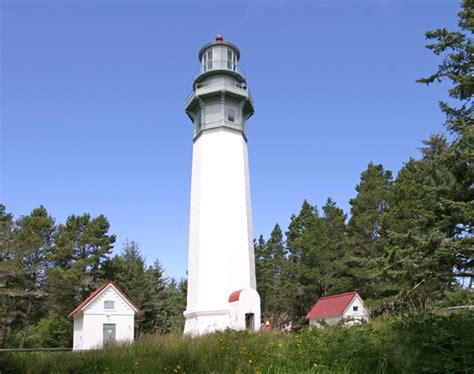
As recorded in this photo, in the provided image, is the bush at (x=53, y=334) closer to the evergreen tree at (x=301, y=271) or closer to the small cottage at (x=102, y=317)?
the small cottage at (x=102, y=317)

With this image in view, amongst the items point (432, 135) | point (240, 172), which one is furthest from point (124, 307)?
point (432, 135)

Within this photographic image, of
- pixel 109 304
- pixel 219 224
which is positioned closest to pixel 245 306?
pixel 219 224

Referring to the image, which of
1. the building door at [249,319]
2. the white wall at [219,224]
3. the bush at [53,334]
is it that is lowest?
the bush at [53,334]

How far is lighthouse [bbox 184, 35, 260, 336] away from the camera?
2142cm

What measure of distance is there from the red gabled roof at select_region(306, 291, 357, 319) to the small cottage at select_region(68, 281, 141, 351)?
11724 mm

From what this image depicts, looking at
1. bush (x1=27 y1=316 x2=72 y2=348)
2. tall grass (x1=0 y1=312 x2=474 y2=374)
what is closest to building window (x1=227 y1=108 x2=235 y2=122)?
tall grass (x1=0 y1=312 x2=474 y2=374)

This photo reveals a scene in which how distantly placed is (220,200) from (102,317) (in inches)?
379

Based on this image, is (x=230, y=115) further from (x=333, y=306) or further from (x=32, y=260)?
(x=32, y=260)

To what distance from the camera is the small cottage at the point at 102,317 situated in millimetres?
23359

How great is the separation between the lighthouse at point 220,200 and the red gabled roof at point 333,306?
21.1ft

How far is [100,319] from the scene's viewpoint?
78.1 ft

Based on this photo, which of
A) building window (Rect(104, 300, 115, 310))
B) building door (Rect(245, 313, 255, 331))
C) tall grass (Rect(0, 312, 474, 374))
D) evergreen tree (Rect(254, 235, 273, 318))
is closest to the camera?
tall grass (Rect(0, 312, 474, 374))

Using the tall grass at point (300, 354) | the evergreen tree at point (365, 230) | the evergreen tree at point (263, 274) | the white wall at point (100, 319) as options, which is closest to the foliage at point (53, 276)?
the white wall at point (100, 319)

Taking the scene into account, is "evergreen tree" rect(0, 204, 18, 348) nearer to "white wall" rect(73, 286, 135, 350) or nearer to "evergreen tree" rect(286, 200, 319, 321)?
"white wall" rect(73, 286, 135, 350)
